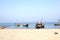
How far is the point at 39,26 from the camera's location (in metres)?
44.5
